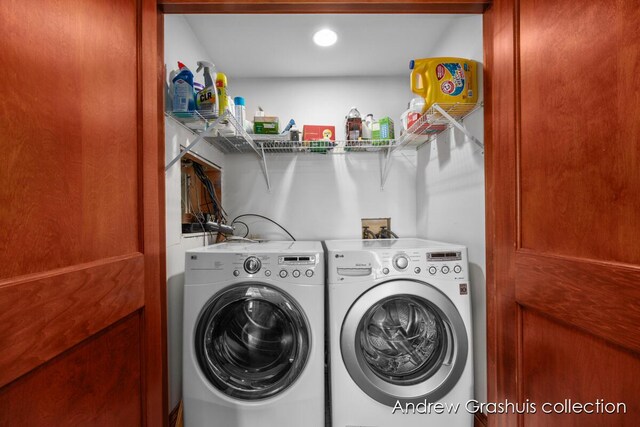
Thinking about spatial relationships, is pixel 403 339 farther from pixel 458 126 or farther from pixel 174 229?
pixel 174 229

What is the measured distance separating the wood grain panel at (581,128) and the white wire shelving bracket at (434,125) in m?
0.55

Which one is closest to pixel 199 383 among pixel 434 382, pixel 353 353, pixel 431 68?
pixel 353 353

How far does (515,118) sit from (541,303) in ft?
1.81

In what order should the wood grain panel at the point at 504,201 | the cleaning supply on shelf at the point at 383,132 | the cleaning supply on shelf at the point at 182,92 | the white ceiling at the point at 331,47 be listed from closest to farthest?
the wood grain panel at the point at 504,201 → the cleaning supply on shelf at the point at 182,92 → the white ceiling at the point at 331,47 → the cleaning supply on shelf at the point at 383,132

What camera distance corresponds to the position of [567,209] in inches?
28.5

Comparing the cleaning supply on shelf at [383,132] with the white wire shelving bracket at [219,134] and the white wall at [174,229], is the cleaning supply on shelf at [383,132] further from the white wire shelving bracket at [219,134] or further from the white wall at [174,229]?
the white wall at [174,229]

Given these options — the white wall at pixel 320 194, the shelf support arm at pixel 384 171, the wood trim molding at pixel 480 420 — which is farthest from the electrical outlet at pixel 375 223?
the wood trim molding at pixel 480 420

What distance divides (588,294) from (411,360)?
979 millimetres

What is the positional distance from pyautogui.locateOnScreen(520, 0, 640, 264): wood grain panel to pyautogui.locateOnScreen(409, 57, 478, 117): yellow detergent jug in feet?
1.68

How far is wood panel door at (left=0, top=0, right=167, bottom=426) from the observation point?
517 mm

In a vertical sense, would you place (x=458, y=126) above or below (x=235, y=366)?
above

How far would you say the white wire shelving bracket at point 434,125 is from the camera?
4.67 feet

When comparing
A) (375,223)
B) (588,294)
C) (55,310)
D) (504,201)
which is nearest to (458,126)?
(504,201)

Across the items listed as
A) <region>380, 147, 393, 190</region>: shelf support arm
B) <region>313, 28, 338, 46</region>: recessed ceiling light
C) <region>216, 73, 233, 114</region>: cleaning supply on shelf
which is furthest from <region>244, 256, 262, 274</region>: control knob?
<region>313, 28, 338, 46</region>: recessed ceiling light
